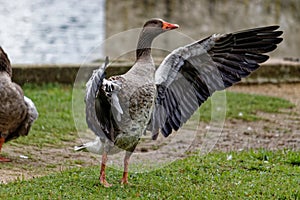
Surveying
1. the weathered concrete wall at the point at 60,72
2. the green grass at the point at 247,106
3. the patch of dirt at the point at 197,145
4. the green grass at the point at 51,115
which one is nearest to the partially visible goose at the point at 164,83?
the patch of dirt at the point at 197,145

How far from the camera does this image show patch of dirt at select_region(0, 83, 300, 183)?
738cm

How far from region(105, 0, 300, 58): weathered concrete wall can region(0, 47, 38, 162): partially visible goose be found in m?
9.18

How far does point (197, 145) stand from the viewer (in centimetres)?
898

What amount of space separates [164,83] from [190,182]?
1.07 m

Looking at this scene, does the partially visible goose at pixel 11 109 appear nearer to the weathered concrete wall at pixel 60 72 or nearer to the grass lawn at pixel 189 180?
the grass lawn at pixel 189 180

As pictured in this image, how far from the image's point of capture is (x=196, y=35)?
57.8 ft

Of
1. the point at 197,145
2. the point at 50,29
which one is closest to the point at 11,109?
the point at 197,145

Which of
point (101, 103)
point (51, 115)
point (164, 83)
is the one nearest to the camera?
point (101, 103)

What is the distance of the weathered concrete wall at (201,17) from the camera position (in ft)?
56.6

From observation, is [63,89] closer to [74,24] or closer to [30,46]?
[30,46]

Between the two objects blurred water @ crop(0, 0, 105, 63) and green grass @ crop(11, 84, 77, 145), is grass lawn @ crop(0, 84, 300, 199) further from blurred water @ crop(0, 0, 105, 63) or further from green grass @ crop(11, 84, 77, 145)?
blurred water @ crop(0, 0, 105, 63)

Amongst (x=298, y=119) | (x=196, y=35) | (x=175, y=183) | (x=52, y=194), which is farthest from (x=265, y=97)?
(x=52, y=194)

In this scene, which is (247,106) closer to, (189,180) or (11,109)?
(189,180)

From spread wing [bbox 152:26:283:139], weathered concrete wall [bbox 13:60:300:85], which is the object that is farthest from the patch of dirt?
weathered concrete wall [bbox 13:60:300:85]
